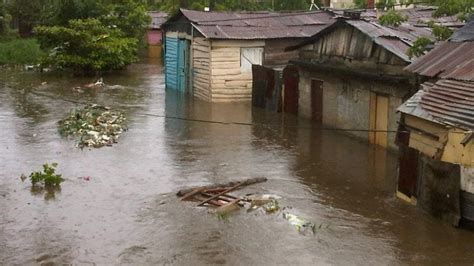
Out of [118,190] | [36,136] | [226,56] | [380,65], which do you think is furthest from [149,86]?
[118,190]

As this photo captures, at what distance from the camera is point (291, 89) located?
22.7 metres

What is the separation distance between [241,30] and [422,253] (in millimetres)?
16991

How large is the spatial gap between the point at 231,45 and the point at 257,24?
6.60 feet

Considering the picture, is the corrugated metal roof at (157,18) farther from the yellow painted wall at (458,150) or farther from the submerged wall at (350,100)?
the yellow painted wall at (458,150)

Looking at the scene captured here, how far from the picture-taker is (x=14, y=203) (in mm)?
13008

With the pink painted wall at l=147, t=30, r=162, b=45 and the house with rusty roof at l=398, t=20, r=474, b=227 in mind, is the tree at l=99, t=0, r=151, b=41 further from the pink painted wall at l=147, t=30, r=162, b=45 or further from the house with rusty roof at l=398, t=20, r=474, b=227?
the house with rusty roof at l=398, t=20, r=474, b=227

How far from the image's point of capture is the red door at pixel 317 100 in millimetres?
20972

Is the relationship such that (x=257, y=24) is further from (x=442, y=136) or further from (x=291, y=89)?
(x=442, y=136)

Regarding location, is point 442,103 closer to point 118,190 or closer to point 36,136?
point 118,190

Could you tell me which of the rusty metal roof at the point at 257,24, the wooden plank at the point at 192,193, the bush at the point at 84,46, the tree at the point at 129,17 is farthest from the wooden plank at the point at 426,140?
the tree at the point at 129,17

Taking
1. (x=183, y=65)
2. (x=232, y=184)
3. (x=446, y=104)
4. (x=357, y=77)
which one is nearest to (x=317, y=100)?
(x=357, y=77)

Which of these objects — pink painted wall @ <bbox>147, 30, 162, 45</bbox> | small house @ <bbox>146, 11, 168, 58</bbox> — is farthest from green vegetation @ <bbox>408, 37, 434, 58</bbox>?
pink painted wall @ <bbox>147, 30, 162, 45</bbox>

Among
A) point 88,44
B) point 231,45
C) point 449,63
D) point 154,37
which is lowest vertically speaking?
point 154,37

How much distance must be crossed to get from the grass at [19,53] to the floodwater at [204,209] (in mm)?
18443
